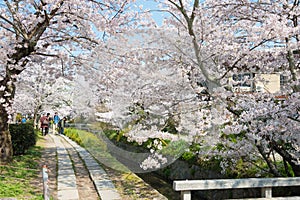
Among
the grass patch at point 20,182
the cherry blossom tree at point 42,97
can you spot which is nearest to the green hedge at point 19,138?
the grass patch at point 20,182

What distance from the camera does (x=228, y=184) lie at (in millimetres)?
3535

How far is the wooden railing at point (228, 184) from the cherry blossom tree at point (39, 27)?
4574 millimetres

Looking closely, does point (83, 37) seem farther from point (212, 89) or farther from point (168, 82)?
point (212, 89)

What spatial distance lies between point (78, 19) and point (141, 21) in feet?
5.38

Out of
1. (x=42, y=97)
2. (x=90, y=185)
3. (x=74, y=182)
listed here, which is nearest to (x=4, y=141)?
(x=74, y=182)

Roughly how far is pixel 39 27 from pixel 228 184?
5709mm

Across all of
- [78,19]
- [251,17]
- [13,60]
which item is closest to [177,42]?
[251,17]

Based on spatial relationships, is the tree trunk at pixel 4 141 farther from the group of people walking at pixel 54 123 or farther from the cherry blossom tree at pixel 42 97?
the group of people walking at pixel 54 123

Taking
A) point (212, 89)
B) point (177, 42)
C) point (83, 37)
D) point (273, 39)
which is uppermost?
point (83, 37)

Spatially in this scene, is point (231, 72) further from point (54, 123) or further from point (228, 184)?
point (54, 123)

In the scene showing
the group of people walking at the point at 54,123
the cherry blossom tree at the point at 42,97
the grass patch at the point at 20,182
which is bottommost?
the grass patch at the point at 20,182

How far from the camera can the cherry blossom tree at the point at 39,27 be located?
6.82 meters

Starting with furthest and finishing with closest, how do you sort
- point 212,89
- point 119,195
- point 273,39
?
1. point 119,195
2. point 212,89
3. point 273,39

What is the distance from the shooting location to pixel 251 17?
5371mm
